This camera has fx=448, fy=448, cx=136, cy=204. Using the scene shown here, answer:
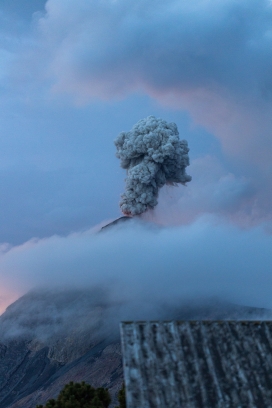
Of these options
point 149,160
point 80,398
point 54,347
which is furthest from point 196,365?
point 149,160

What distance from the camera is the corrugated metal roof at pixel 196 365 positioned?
30.6ft

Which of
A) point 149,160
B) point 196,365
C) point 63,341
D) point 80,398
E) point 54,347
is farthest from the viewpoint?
point 149,160

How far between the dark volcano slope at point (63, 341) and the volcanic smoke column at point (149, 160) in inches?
574

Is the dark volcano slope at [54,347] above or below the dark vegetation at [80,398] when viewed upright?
above

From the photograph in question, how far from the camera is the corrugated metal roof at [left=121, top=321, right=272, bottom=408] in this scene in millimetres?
9312

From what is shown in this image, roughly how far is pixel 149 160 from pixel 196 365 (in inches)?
2044

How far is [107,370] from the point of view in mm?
42344

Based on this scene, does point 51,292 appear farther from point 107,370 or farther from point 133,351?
point 133,351

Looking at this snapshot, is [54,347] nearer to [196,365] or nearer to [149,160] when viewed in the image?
[149,160]

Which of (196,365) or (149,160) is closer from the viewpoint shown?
Answer: (196,365)

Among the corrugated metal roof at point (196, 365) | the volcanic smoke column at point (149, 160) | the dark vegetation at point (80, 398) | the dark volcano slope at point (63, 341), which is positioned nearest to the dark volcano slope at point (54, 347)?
the dark volcano slope at point (63, 341)

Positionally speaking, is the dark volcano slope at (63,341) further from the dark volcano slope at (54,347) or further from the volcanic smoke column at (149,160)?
the volcanic smoke column at (149,160)

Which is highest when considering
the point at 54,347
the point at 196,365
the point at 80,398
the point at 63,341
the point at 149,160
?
the point at 149,160

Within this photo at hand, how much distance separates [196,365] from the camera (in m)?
9.75
